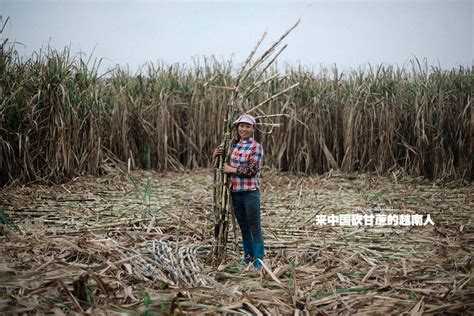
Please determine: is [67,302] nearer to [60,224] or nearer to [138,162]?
[60,224]

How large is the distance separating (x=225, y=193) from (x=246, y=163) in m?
0.23

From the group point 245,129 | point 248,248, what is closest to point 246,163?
point 245,129

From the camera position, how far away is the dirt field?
210 cm

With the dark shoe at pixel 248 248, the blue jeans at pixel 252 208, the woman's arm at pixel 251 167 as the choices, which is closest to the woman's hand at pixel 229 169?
the woman's arm at pixel 251 167

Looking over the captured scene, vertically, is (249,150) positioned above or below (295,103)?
below

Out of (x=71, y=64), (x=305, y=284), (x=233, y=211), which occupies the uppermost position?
(x=71, y=64)

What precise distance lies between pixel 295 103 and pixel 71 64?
3.30m

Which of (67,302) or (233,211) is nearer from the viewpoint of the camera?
(67,302)

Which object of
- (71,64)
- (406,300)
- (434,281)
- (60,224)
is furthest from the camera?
(71,64)

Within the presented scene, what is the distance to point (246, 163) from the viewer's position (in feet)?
9.59

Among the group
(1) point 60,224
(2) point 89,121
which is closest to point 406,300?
(1) point 60,224

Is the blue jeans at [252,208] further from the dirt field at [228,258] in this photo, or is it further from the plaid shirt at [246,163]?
the dirt field at [228,258]

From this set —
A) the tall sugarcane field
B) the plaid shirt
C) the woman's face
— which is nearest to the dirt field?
the tall sugarcane field

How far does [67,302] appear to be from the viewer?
6.52ft
